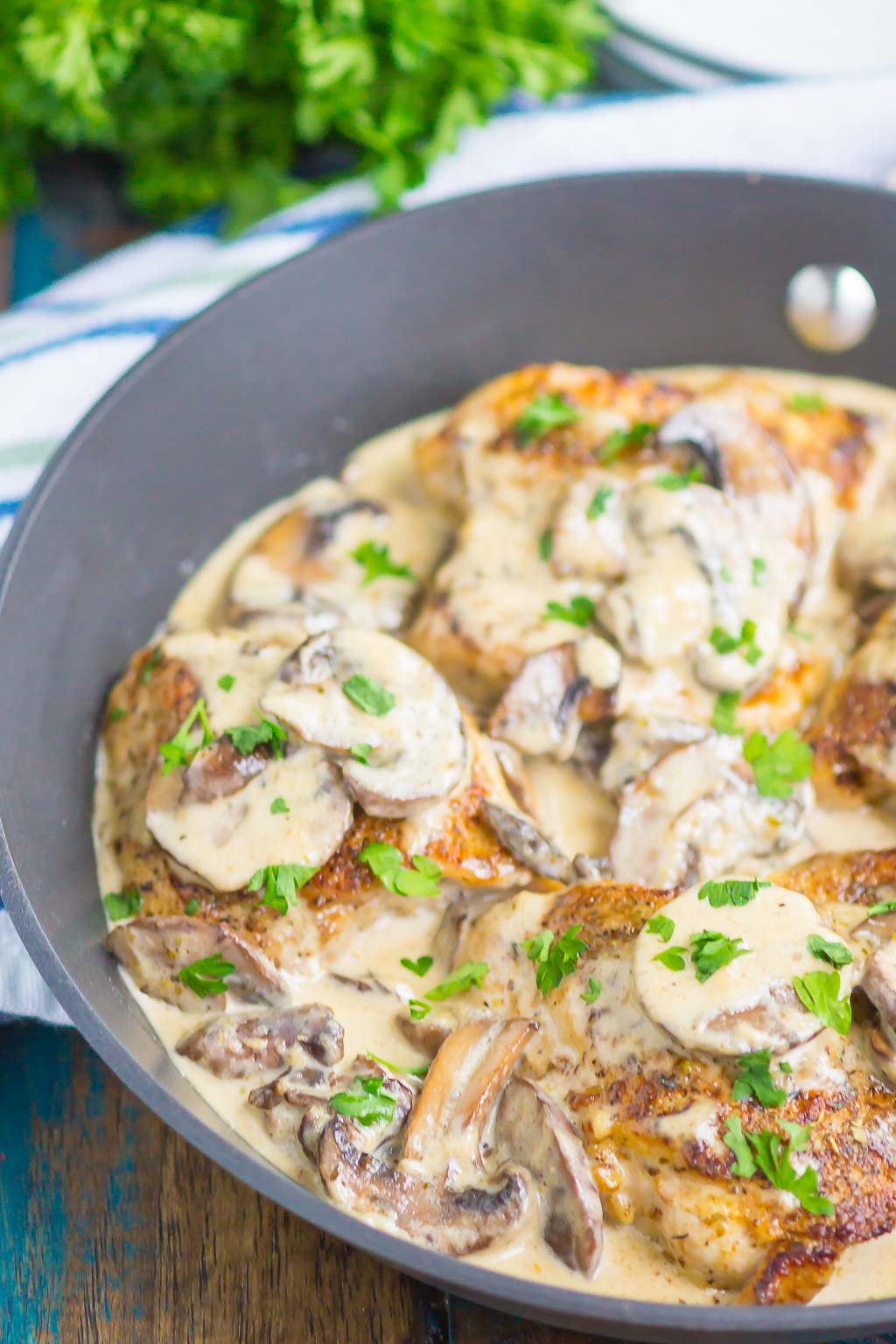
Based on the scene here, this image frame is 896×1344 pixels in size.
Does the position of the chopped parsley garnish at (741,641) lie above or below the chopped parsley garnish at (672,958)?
above

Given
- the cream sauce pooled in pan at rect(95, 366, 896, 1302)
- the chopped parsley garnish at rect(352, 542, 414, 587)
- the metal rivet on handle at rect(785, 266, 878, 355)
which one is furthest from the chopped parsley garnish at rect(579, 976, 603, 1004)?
the metal rivet on handle at rect(785, 266, 878, 355)

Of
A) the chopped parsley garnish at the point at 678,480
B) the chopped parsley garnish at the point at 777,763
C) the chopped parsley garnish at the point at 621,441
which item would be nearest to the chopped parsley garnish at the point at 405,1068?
the chopped parsley garnish at the point at 777,763

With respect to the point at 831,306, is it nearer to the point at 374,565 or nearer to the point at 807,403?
the point at 807,403

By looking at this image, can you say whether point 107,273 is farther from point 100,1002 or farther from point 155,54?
point 100,1002

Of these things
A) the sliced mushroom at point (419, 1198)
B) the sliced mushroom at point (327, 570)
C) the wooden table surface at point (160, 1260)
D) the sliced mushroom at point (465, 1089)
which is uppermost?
the sliced mushroom at point (327, 570)

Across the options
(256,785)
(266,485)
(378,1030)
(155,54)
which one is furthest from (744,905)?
(155,54)

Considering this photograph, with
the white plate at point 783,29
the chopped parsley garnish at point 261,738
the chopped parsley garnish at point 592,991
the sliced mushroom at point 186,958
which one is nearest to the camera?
the chopped parsley garnish at point 592,991

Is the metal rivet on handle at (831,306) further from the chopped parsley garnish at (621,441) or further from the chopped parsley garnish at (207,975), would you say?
the chopped parsley garnish at (207,975)

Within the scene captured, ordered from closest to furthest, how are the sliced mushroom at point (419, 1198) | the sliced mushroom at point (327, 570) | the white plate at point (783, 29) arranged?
the sliced mushroom at point (419, 1198) → the sliced mushroom at point (327, 570) → the white plate at point (783, 29)
